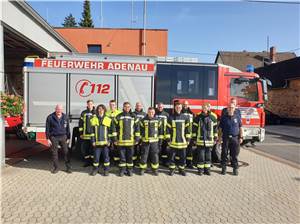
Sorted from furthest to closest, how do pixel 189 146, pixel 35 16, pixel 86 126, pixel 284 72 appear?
pixel 284 72, pixel 35 16, pixel 189 146, pixel 86 126

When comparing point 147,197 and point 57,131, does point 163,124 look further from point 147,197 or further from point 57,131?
point 57,131

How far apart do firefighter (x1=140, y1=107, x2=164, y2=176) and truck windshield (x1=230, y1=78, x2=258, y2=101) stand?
278 cm

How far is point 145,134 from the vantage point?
22.9 feet

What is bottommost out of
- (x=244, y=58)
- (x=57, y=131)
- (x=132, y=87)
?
(x=57, y=131)

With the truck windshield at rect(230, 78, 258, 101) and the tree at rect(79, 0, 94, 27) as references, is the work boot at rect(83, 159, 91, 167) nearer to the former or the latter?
the truck windshield at rect(230, 78, 258, 101)

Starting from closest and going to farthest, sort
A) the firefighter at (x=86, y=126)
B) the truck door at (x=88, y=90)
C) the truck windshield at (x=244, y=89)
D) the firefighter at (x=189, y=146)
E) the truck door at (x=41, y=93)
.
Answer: the firefighter at (x=86, y=126) → the firefighter at (x=189, y=146) → the truck door at (x=41, y=93) → the truck door at (x=88, y=90) → the truck windshield at (x=244, y=89)

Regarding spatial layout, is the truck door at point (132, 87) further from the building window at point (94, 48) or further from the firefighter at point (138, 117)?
the building window at point (94, 48)

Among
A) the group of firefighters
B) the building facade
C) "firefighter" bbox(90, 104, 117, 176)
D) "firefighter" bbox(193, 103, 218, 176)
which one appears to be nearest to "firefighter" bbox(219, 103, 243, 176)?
the group of firefighters

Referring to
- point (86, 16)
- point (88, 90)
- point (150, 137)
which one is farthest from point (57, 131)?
point (86, 16)

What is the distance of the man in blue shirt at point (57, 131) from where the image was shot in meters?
6.95

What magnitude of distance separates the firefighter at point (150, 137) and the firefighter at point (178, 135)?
265 millimetres

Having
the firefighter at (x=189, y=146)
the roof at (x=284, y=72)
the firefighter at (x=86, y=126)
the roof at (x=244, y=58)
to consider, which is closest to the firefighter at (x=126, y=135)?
the firefighter at (x=86, y=126)

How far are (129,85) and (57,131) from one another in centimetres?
232

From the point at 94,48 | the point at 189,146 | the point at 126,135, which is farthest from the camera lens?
the point at 94,48
